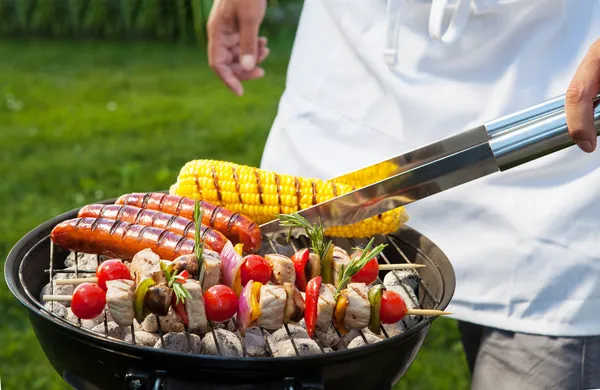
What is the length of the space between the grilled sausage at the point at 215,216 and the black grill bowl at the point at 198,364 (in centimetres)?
40

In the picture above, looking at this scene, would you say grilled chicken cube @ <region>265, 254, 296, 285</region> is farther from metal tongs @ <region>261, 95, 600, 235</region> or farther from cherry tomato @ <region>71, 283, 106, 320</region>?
cherry tomato @ <region>71, 283, 106, 320</region>

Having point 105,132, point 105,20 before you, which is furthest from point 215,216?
point 105,20

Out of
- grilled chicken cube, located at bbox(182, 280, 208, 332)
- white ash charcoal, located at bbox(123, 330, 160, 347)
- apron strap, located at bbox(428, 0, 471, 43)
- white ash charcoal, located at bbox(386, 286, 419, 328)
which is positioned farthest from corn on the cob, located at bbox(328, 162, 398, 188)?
white ash charcoal, located at bbox(123, 330, 160, 347)

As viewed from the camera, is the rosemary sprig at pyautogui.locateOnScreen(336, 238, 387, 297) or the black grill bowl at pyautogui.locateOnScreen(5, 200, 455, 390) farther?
the rosemary sprig at pyautogui.locateOnScreen(336, 238, 387, 297)

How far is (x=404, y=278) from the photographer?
216 centimetres

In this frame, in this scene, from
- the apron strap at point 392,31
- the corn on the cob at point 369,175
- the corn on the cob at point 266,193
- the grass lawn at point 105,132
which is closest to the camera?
the corn on the cob at point 369,175

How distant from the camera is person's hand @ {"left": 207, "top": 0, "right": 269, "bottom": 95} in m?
2.56

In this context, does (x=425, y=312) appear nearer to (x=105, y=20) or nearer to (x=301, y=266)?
(x=301, y=266)

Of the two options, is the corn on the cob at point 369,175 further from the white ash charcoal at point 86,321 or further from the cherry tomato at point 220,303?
the white ash charcoal at point 86,321

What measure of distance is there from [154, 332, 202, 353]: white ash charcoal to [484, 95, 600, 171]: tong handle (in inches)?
32.4

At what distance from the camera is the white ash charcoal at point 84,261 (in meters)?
2.14

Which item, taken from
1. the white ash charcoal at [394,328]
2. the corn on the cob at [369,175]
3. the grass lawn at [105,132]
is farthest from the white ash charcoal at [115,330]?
the grass lawn at [105,132]

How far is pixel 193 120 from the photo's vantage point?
22.9 ft

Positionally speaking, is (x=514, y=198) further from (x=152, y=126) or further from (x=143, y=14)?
(x=143, y=14)
